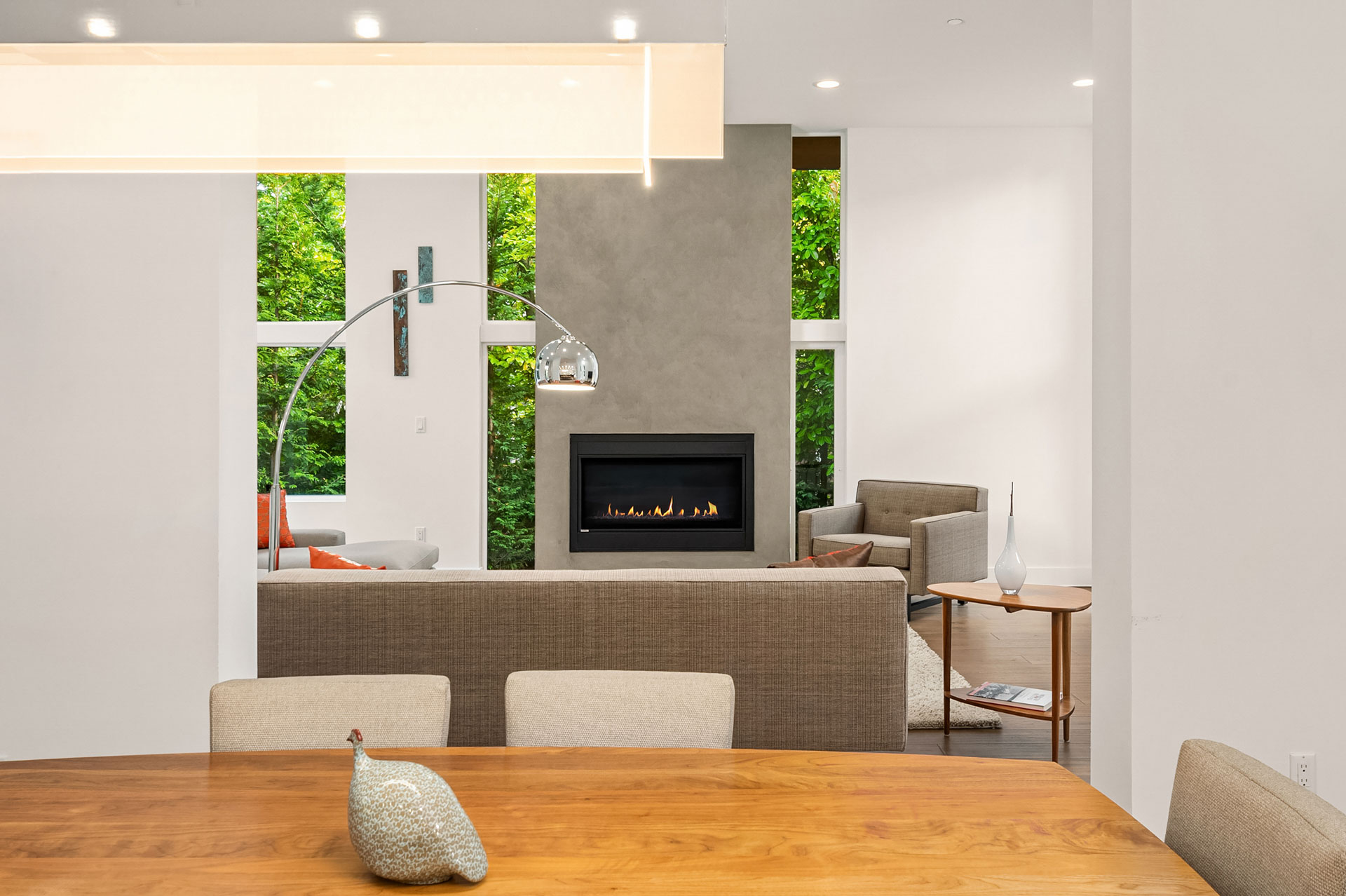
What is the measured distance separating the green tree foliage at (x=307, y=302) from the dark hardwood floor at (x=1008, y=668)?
4573 mm

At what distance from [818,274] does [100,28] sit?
230 inches

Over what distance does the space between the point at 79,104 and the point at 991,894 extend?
66.0 inches

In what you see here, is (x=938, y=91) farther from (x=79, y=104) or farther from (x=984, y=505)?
(x=79, y=104)

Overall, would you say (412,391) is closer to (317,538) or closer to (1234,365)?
(317,538)

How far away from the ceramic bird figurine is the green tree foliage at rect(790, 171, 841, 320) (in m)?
6.12

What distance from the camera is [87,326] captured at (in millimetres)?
2514

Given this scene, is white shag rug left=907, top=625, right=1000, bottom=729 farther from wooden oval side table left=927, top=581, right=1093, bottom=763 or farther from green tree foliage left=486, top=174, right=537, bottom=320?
green tree foliage left=486, top=174, right=537, bottom=320

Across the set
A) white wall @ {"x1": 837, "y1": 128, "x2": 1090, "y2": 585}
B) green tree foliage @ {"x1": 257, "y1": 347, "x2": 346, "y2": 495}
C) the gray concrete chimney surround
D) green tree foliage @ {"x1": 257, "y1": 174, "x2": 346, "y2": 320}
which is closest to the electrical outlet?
the gray concrete chimney surround

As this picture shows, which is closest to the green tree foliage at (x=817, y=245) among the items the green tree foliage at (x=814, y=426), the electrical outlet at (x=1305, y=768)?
the green tree foliage at (x=814, y=426)

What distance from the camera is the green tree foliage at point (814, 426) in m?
6.83

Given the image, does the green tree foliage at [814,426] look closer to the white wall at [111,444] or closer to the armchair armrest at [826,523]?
the armchair armrest at [826,523]

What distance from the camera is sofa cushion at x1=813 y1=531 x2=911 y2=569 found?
17.6 ft

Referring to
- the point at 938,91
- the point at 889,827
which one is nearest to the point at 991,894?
the point at 889,827

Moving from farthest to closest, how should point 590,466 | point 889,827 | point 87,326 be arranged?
point 590,466, point 87,326, point 889,827
